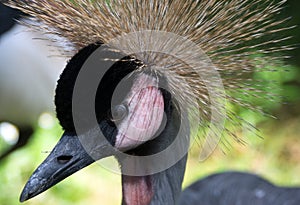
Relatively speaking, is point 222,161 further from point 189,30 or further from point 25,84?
point 189,30

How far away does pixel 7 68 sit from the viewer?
364cm

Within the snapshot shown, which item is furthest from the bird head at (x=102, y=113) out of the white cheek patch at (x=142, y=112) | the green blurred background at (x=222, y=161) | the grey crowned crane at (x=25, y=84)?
the grey crowned crane at (x=25, y=84)

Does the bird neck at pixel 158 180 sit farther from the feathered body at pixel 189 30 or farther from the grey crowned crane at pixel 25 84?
the grey crowned crane at pixel 25 84

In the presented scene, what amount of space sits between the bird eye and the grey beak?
101mm

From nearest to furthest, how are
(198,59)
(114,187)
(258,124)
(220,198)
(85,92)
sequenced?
(85,92) → (198,59) → (220,198) → (114,187) → (258,124)

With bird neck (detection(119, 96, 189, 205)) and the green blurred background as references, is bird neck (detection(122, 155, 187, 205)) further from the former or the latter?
the green blurred background

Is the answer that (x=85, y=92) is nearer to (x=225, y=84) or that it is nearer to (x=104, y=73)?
(x=104, y=73)

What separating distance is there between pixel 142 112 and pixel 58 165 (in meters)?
0.24

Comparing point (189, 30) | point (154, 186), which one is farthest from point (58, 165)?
point (189, 30)

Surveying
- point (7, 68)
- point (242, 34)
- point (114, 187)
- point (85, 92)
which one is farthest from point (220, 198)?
point (7, 68)

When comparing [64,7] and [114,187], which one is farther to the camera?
[114,187]

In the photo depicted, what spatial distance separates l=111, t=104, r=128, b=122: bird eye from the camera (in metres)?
1.71

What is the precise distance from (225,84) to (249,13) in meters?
0.19

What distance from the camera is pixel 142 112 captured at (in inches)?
68.7
